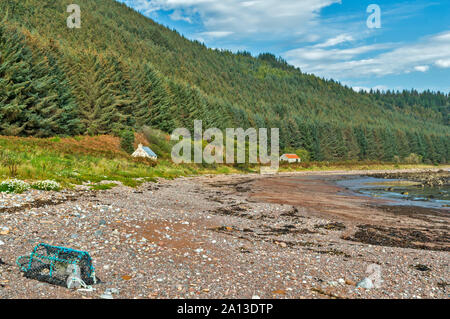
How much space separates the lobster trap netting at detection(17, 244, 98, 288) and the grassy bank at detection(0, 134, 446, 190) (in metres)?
11.8

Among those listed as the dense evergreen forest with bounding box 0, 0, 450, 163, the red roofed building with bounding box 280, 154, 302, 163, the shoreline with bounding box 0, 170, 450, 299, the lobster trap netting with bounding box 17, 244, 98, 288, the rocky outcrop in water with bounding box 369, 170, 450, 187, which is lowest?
the rocky outcrop in water with bounding box 369, 170, 450, 187

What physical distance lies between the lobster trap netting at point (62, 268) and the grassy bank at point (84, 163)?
466 inches

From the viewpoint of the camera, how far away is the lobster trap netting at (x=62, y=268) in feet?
20.3

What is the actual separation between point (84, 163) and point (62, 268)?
24.9 metres

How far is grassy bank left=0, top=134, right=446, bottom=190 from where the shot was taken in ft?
63.8

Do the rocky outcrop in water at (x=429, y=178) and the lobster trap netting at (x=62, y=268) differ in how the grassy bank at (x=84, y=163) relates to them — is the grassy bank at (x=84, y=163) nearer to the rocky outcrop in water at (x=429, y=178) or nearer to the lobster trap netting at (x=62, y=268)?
the lobster trap netting at (x=62, y=268)

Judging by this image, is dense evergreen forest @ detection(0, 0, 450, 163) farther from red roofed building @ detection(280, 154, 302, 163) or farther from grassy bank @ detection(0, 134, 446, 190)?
red roofed building @ detection(280, 154, 302, 163)

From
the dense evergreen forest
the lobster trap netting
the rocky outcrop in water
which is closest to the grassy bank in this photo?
the dense evergreen forest

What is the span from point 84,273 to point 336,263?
6.71m

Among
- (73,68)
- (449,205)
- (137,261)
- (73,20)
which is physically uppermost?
(73,20)

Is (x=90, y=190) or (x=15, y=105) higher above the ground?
(x=15, y=105)

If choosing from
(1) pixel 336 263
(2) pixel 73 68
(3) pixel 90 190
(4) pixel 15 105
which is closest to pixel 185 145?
(2) pixel 73 68
